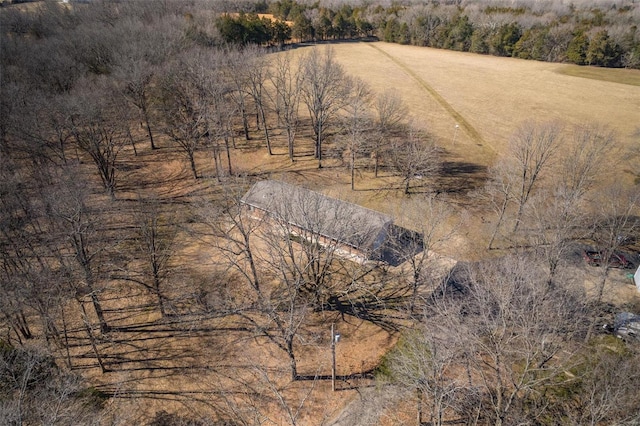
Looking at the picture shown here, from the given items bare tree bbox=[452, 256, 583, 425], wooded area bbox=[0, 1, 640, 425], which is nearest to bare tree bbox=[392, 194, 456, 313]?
wooded area bbox=[0, 1, 640, 425]

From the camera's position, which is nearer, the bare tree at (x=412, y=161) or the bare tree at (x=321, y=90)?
the bare tree at (x=412, y=161)

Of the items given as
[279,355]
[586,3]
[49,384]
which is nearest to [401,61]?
[586,3]

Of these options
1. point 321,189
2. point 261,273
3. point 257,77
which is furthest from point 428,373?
point 257,77

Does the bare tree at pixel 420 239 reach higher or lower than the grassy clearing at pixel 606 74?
lower

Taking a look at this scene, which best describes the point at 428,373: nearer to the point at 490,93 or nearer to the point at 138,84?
the point at 138,84

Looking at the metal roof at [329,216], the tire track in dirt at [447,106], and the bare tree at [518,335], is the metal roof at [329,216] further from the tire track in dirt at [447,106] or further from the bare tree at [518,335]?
the tire track in dirt at [447,106]

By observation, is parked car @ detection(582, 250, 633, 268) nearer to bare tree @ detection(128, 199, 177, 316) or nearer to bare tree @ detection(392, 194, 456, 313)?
bare tree @ detection(392, 194, 456, 313)

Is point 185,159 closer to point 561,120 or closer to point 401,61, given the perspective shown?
point 561,120

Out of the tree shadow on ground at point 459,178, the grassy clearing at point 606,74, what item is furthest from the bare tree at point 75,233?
the grassy clearing at point 606,74

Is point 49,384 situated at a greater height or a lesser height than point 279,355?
greater
